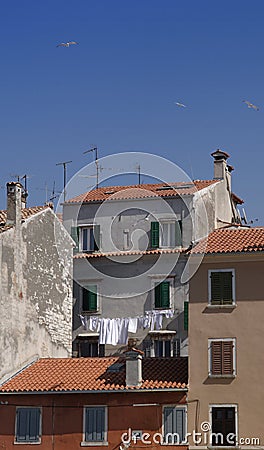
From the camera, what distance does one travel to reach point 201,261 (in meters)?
40.2

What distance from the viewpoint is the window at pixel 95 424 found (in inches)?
1540

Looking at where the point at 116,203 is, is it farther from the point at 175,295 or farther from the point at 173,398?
the point at 173,398

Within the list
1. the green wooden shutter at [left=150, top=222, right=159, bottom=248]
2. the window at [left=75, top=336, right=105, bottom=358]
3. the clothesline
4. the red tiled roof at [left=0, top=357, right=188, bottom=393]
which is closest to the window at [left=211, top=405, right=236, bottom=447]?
the red tiled roof at [left=0, top=357, right=188, bottom=393]

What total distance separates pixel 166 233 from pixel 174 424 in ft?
63.3

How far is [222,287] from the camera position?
1567 inches

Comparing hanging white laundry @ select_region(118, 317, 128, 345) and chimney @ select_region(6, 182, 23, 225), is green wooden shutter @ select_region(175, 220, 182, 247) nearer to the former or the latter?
hanging white laundry @ select_region(118, 317, 128, 345)

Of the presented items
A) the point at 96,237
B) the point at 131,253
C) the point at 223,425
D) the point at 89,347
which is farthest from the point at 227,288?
the point at 96,237

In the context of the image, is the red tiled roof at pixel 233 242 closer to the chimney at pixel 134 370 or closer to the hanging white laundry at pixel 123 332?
the chimney at pixel 134 370

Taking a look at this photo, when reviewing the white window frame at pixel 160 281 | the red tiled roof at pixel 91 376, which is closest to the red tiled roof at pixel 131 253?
the white window frame at pixel 160 281

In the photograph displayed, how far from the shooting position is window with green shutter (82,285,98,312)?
2189 inches

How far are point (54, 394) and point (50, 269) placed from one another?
28.5ft

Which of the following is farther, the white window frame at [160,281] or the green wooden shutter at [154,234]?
the green wooden shutter at [154,234]

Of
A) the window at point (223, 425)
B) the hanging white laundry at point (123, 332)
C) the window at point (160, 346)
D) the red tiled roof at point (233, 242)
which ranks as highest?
the red tiled roof at point (233, 242)

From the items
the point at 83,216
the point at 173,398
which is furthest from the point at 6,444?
the point at 83,216
